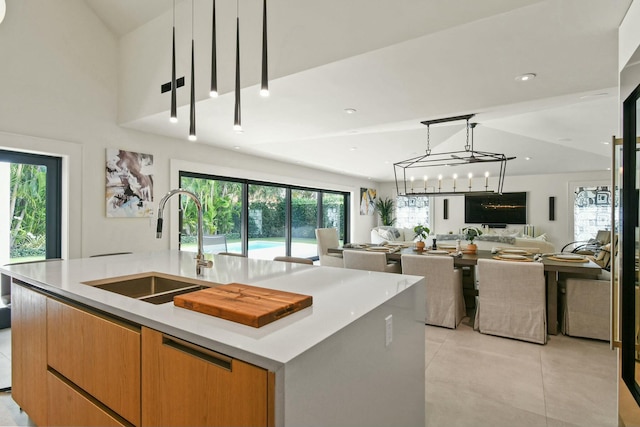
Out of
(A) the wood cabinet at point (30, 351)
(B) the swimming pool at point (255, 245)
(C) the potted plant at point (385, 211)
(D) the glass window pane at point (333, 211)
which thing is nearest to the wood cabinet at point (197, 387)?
(A) the wood cabinet at point (30, 351)

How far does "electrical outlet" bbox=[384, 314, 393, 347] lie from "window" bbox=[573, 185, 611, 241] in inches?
360

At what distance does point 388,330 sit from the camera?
4.47 feet

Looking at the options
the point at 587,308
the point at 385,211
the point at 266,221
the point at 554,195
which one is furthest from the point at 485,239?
the point at 266,221

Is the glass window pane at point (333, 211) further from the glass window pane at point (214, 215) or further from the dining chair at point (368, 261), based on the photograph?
the dining chair at point (368, 261)

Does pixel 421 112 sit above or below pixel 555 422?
above

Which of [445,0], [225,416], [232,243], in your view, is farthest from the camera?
[232,243]

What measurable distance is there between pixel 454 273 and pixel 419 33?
96.4 inches

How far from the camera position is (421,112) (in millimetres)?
3412

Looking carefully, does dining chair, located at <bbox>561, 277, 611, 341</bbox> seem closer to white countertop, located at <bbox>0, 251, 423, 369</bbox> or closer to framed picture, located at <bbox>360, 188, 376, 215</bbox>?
white countertop, located at <bbox>0, 251, 423, 369</bbox>

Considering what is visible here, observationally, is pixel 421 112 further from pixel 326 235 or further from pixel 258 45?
pixel 326 235

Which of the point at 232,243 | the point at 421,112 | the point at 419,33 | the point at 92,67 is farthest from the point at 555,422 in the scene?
the point at 92,67

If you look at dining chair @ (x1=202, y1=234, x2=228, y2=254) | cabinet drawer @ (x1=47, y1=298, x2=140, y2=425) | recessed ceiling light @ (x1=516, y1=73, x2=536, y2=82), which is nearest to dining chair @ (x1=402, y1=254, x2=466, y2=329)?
recessed ceiling light @ (x1=516, y1=73, x2=536, y2=82)

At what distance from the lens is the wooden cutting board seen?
1.09 metres

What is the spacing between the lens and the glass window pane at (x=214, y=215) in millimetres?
5000
